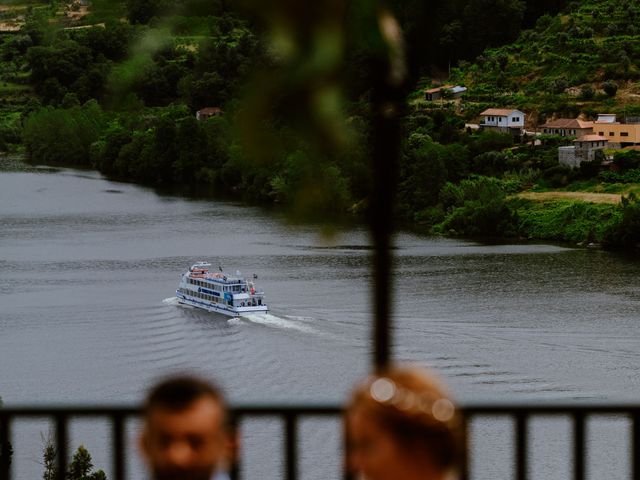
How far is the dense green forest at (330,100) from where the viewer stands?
49.5 inches

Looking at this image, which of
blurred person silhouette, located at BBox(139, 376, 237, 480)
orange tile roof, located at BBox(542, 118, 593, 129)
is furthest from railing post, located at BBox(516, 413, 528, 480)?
orange tile roof, located at BBox(542, 118, 593, 129)

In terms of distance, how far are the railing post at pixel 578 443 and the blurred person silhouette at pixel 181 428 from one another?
23.8 inches

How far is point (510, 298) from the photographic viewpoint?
17.5 m

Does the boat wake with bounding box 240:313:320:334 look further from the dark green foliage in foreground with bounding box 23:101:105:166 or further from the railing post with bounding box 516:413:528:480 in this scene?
the dark green foliage in foreground with bounding box 23:101:105:166

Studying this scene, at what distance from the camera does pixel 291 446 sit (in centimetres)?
174

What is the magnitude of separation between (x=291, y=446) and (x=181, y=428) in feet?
1.53

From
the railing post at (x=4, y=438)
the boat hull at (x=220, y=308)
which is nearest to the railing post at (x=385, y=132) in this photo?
the railing post at (x=4, y=438)

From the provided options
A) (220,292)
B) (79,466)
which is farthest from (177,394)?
(220,292)

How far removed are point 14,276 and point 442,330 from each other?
20.6 feet

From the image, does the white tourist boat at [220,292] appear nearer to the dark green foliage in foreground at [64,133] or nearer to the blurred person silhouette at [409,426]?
the dark green foliage in foreground at [64,133]

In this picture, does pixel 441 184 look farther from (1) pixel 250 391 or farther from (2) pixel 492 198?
(1) pixel 250 391

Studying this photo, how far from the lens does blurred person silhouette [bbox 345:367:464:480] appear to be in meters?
1.14

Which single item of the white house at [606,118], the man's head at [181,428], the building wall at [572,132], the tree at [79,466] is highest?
the white house at [606,118]

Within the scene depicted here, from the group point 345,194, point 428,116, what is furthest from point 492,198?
point 345,194
